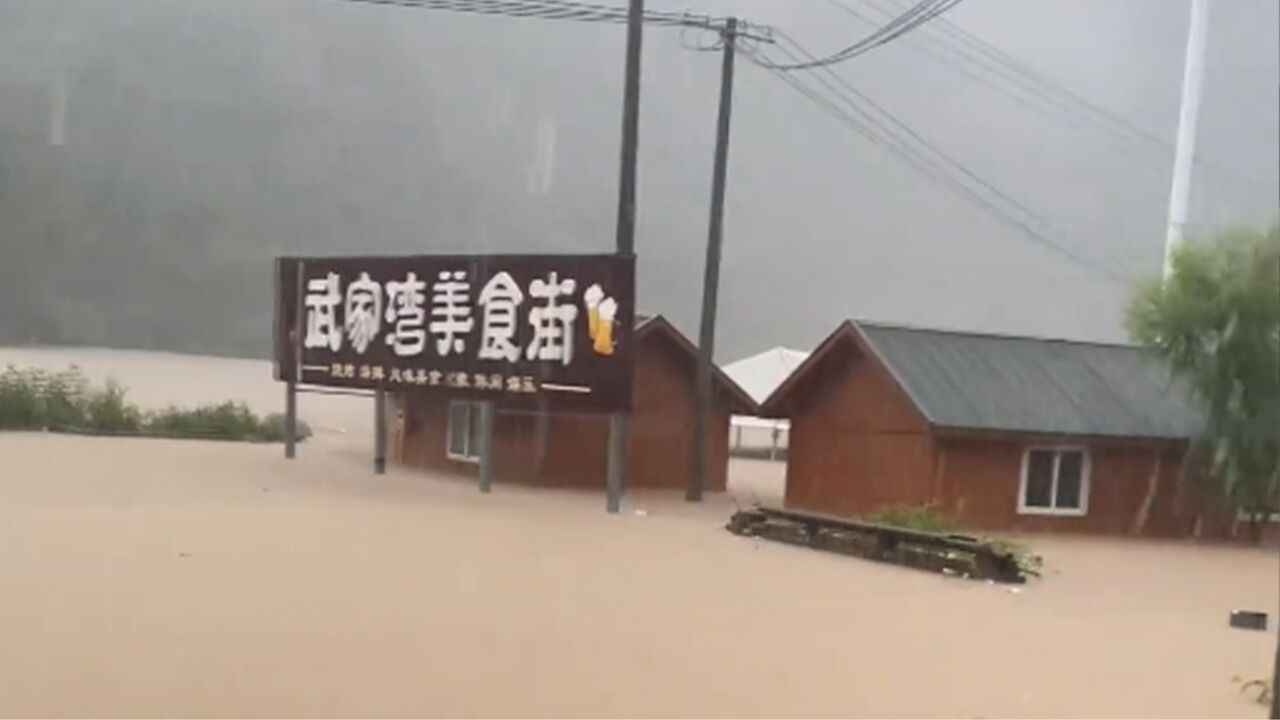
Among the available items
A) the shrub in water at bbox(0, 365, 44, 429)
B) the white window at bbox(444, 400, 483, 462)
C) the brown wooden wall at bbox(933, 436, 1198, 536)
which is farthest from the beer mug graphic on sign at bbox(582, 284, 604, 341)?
the shrub in water at bbox(0, 365, 44, 429)

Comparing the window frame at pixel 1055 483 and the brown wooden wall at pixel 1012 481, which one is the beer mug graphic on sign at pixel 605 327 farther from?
the window frame at pixel 1055 483

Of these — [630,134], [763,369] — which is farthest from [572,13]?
[763,369]

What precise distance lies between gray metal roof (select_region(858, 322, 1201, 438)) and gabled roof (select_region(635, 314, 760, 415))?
290 centimetres

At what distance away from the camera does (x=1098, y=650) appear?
7.55 metres

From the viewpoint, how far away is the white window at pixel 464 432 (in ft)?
61.6

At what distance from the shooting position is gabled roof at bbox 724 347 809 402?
29.1 meters

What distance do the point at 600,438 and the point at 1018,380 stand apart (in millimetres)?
5327

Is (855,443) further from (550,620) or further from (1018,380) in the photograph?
(550,620)

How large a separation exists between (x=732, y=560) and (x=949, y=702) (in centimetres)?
505

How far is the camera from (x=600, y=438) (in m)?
18.2

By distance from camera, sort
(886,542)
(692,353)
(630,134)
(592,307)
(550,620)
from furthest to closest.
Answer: (692,353) < (630,134) < (592,307) < (886,542) < (550,620)

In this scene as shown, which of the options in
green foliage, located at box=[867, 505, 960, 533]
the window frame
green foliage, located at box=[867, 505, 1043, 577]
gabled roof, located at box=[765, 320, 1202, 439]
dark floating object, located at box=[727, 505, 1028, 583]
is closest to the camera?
dark floating object, located at box=[727, 505, 1028, 583]

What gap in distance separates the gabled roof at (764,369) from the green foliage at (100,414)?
9113mm

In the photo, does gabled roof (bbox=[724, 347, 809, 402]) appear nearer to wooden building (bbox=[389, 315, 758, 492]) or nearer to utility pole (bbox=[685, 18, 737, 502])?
wooden building (bbox=[389, 315, 758, 492])
